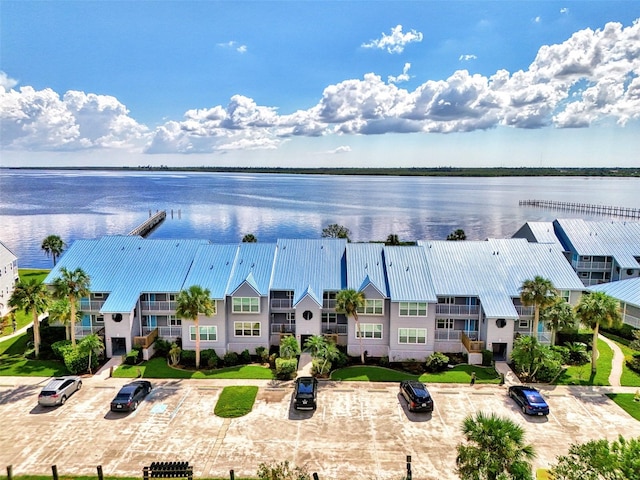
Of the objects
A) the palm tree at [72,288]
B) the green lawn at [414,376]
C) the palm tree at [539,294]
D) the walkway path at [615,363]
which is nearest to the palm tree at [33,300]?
the palm tree at [72,288]

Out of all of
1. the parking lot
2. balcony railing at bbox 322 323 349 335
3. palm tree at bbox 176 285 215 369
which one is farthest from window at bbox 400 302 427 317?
palm tree at bbox 176 285 215 369

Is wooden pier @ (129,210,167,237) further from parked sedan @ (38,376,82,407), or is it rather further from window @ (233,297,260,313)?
parked sedan @ (38,376,82,407)

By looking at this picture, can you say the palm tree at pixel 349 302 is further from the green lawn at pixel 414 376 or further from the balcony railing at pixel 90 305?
the balcony railing at pixel 90 305

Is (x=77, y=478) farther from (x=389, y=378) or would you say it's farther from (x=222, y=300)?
(x=389, y=378)

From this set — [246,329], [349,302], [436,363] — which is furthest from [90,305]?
[436,363]

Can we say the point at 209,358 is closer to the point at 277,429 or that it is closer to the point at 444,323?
the point at 277,429

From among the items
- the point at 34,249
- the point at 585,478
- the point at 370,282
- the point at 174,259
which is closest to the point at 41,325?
the point at 174,259
